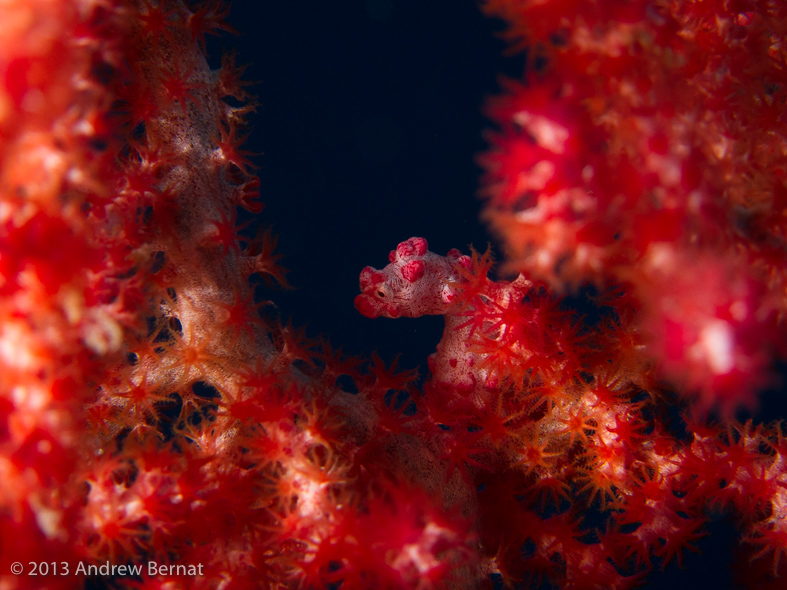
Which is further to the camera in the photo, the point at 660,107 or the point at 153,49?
the point at 153,49

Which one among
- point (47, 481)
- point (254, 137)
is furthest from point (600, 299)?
point (254, 137)

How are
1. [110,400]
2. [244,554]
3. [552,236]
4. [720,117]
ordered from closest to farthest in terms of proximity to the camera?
[552,236]
[720,117]
[244,554]
[110,400]

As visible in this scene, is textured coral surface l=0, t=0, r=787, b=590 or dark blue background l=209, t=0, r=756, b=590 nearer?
textured coral surface l=0, t=0, r=787, b=590

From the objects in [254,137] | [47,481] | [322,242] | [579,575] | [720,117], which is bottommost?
[579,575]

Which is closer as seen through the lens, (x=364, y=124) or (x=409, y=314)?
(x=409, y=314)

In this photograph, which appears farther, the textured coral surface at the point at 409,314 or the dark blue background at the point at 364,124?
the dark blue background at the point at 364,124

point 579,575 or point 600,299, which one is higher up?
point 600,299

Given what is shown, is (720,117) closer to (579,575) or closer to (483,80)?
(579,575)

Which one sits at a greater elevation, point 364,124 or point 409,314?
point 364,124
